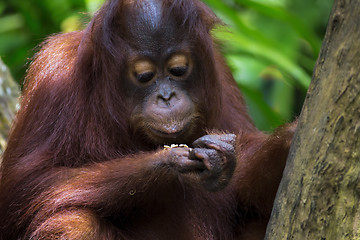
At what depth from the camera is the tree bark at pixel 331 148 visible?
1.84 metres

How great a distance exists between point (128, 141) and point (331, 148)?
1205 mm

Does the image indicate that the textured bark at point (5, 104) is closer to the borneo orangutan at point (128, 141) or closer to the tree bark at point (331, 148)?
the borneo orangutan at point (128, 141)

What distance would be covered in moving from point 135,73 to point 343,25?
120cm

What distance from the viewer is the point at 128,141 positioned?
9.36 feet

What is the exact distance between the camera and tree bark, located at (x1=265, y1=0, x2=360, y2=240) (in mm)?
1844

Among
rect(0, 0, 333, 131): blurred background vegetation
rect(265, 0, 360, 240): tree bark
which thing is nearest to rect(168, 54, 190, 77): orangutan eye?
rect(265, 0, 360, 240): tree bark

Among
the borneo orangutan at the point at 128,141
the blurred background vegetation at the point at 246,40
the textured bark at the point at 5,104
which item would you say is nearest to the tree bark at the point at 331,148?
the borneo orangutan at the point at 128,141

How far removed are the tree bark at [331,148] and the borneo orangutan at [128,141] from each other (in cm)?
56

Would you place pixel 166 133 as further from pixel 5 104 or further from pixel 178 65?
pixel 5 104

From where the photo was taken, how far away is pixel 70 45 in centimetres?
313

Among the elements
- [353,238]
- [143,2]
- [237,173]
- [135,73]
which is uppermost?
[143,2]

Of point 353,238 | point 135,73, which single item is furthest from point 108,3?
point 353,238

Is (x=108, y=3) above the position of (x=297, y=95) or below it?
above

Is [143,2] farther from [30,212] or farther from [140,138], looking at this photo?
[30,212]
